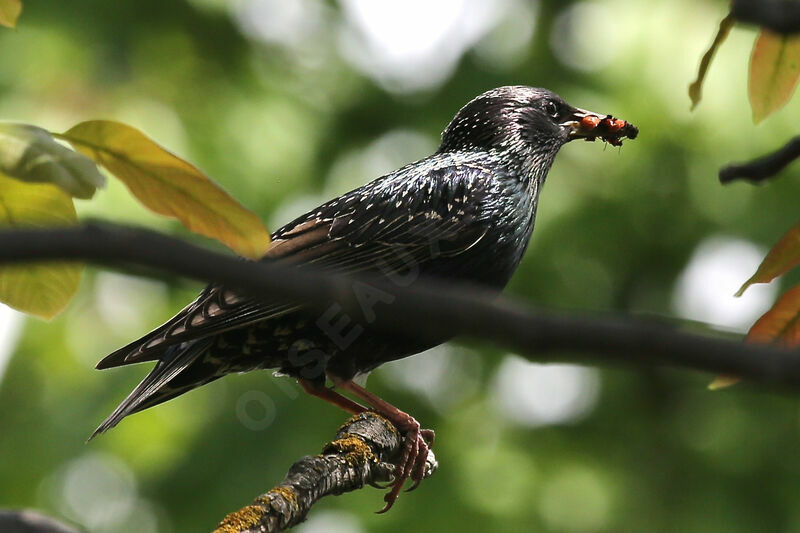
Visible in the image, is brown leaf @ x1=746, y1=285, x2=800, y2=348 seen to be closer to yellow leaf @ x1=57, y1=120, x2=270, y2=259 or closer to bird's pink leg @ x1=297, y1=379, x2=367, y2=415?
yellow leaf @ x1=57, y1=120, x2=270, y2=259

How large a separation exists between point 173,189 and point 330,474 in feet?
4.54

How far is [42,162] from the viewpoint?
5.18 ft

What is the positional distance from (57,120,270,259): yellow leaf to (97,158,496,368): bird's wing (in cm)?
162

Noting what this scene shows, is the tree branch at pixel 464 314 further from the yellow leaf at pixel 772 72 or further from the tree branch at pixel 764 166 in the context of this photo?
the yellow leaf at pixel 772 72

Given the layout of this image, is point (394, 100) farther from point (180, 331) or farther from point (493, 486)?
point (180, 331)

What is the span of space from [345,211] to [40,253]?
2975 millimetres

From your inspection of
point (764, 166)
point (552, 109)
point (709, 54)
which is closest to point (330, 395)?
point (552, 109)

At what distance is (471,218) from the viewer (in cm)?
361

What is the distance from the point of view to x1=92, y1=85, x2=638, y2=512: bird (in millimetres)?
3354

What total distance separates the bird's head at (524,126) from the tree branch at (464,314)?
3240mm

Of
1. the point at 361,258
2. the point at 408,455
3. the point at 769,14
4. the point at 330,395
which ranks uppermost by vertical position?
the point at 769,14

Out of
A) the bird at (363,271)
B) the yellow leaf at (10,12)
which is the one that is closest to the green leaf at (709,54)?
the yellow leaf at (10,12)

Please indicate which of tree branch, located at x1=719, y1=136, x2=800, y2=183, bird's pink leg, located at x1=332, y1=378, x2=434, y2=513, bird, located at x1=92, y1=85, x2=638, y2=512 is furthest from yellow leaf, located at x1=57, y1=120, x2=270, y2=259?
bird's pink leg, located at x1=332, y1=378, x2=434, y2=513

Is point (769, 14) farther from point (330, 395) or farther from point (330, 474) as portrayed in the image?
point (330, 395)
